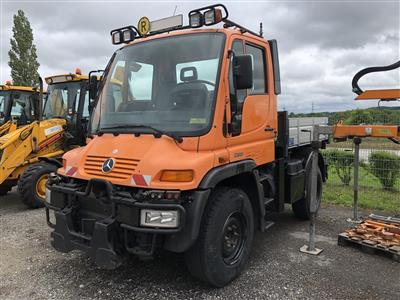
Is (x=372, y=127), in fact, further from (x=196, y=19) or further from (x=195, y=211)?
(x=195, y=211)

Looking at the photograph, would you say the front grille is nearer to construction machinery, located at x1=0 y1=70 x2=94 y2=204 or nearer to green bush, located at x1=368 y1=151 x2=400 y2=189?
construction machinery, located at x1=0 y1=70 x2=94 y2=204

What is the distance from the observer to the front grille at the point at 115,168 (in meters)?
3.33

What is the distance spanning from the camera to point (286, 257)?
4508mm

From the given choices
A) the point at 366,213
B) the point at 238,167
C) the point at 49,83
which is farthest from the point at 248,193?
the point at 49,83

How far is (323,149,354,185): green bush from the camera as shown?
9062mm

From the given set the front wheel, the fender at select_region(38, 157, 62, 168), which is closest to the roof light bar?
the fender at select_region(38, 157, 62, 168)

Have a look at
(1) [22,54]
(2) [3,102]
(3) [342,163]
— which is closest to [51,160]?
(2) [3,102]

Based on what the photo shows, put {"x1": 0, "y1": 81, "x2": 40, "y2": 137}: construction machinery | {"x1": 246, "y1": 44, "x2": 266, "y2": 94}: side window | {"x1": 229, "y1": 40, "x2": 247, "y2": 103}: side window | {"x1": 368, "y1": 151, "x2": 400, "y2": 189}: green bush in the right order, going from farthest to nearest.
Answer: {"x1": 0, "y1": 81, "x2": 40, "y2": 137}: construction machinery, {"x1": 368, "y1": 151, "x2": 400, "y2": 189}: green bush, {"x1": 246, "y1": 44, "x2": 266, "y2": 94}: side window, {"x1": 229, "y1": 40, "x2": 247, "y2": 103}: side window

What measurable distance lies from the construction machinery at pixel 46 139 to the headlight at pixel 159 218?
170 inches

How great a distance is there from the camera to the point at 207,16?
390 centimetres

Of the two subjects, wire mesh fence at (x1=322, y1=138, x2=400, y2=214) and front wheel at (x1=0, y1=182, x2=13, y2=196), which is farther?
front wheel at (x1=0, y1=182, x2=13, y2=196)

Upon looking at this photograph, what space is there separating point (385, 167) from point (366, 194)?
2.84 ft

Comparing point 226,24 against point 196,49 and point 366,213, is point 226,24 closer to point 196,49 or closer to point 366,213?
point 196,49

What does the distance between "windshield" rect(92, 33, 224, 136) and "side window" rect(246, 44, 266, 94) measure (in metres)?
0.74
